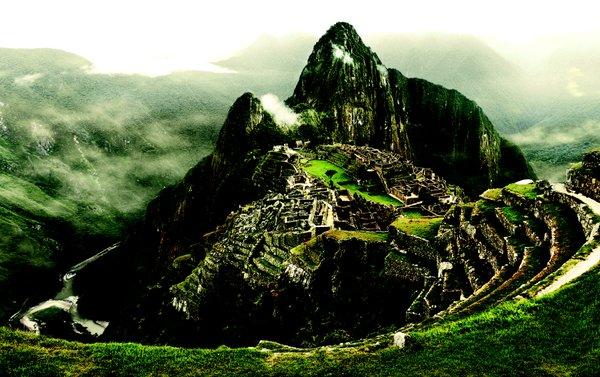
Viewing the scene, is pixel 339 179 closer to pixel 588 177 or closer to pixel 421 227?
pixel 421 227

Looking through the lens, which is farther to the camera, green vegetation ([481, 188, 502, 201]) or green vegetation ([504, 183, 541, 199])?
green vegetation ([481, 188, 502, 201])

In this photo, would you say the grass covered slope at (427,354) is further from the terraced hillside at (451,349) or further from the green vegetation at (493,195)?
the green vegetation at (493,195)

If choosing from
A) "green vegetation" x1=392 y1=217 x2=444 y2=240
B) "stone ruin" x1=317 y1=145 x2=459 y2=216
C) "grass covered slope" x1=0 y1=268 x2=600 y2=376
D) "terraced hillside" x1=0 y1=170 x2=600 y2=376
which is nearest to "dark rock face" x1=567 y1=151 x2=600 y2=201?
"green vegetation" x1=392 y1=217 x2=444 y2=240

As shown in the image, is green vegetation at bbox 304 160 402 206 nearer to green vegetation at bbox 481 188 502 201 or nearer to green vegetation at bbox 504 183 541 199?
green vegetation at bbox 481 188 502 201

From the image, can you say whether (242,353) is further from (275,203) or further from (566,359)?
(275,203)

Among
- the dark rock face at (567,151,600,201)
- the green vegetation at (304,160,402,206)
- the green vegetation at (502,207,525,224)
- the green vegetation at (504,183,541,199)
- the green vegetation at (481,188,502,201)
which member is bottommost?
the green vegetation at (304,160,402,206)

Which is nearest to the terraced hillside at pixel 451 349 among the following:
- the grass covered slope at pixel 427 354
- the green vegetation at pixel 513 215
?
the grass covered slope at pixel 427 354

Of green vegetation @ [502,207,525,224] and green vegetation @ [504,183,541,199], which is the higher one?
green vegetation @ [504,183,541,199]

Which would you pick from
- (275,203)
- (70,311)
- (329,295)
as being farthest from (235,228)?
(70,311)
